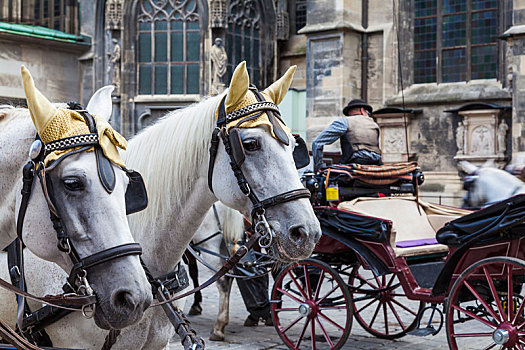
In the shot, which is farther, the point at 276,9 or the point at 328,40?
the point at 276,9

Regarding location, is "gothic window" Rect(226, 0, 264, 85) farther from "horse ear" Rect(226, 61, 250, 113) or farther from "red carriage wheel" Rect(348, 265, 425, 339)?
"horse ear" Rect(226, 61, 250, 113)

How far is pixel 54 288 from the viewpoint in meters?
3.01

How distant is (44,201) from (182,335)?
4.02 feet

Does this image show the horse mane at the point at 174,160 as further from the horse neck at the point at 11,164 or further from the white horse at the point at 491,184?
the white horse at the point at 491,184

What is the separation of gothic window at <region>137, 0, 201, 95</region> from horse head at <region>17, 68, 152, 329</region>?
52.4 ft

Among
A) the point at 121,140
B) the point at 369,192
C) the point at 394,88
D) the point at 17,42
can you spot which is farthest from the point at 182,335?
the point at 17,42

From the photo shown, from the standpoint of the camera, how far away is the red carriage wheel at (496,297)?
473 centimetres

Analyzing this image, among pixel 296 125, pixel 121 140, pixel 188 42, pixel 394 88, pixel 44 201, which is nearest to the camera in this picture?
pixel 44 201

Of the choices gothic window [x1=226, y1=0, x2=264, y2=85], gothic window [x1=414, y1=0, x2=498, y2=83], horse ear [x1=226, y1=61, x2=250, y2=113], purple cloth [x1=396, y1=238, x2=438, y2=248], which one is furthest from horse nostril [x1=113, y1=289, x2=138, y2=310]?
gothic window [x1=226, y1=0, x2=264, y2=85]

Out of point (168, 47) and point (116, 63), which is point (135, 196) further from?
point (116, 63)

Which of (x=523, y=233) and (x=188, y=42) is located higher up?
(x=188, y=42)

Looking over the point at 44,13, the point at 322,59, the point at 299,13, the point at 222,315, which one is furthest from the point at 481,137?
the point at 44,13

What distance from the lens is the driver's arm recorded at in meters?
6.33

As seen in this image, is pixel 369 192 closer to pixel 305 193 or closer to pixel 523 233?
pixel 523 233
